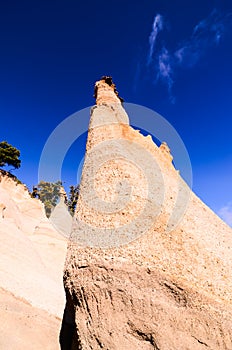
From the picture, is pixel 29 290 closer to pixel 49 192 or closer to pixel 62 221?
pixel 62 221

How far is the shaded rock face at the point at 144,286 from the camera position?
544 centimetres

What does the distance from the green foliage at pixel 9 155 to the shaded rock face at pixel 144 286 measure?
3607 centimetres

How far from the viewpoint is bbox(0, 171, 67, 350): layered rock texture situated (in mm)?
9359

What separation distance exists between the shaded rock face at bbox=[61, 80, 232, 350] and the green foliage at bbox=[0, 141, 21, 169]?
118 ft

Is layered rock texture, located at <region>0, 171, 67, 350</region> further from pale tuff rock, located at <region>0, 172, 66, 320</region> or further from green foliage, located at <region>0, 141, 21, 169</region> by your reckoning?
green foliage, located at <region>0, 141, 21, 169</region>

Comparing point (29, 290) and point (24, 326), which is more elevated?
point (29, 290)

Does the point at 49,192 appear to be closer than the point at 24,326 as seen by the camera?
No

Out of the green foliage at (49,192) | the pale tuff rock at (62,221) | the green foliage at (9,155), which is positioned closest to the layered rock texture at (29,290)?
the pale tuff rock at (62,221)

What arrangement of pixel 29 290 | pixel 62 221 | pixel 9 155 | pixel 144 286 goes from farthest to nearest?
pixel 9 155, pixel 62 221, pixel 29 290, pixel 144 286

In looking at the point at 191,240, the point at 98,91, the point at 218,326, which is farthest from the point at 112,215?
the point at 98,91

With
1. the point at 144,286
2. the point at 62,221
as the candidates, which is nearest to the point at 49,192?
the point at 62,221

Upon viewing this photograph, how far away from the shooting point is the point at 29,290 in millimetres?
13523

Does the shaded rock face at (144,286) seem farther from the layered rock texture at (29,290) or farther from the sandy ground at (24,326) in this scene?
the layered rock texture at (29,290)

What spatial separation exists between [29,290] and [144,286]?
979 cm
